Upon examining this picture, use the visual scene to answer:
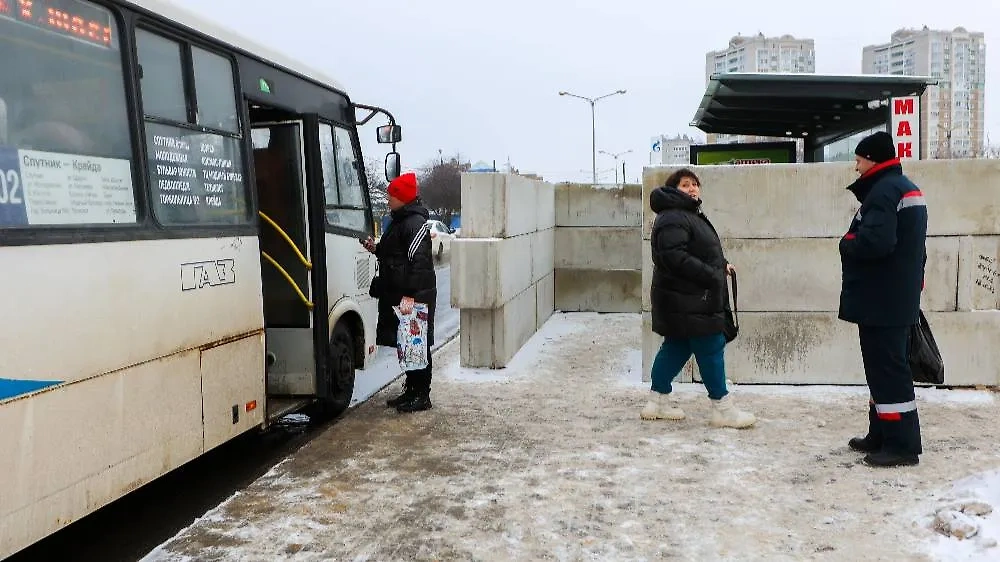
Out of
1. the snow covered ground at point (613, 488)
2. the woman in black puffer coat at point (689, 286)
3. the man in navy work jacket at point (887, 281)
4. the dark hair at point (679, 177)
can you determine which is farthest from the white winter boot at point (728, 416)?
the dark hair at point (679, 177)

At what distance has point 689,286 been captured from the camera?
6.00 metres

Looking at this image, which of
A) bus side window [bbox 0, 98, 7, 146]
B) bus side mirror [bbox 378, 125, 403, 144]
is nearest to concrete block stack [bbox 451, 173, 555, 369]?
bus side mirror [bbox 378, 125, 403, 144]

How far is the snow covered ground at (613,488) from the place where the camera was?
414 centimetres

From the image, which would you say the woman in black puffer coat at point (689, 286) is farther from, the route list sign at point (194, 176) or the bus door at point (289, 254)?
the route list sign at point (194, 176)

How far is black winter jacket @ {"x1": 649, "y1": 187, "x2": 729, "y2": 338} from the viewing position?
5906 mm

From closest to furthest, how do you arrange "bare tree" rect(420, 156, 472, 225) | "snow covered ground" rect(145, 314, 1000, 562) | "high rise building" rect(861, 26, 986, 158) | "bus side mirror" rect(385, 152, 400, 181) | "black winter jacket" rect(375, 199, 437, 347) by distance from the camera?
"snow covered ground" rect(145, 314, 1000, 562) < "black winter jacket" rect(375, 199, 437, 347) < "bus side mirror" rect(385, 152, 400, 181) < "high rise building" rect(861, 26, 986, 158) < "bare tree" rect(420, 156, 472, 225)

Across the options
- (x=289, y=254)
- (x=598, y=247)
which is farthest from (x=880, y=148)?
(x=598, y=247)

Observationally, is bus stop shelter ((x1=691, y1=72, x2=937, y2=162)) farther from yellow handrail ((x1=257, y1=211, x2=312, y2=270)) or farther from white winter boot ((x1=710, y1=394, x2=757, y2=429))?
yellow handrail ((x1=257, y1=211, x2=312, y2=270))

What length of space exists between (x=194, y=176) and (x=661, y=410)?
12.2 ft

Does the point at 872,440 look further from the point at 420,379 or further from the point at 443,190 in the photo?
the point at 443,190

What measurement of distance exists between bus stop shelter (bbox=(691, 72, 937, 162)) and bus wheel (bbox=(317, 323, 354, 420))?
4.59m

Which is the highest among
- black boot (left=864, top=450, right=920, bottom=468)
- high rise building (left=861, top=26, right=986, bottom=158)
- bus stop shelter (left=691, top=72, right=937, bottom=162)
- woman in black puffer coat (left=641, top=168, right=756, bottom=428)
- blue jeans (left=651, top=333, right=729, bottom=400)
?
high rise building (left=861, top=26, right=986, bottom=158)

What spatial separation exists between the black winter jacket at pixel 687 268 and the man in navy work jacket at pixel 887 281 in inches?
35.6

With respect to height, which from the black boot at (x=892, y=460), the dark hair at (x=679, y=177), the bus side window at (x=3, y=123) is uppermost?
the bus side window at (x=3, y=123)
